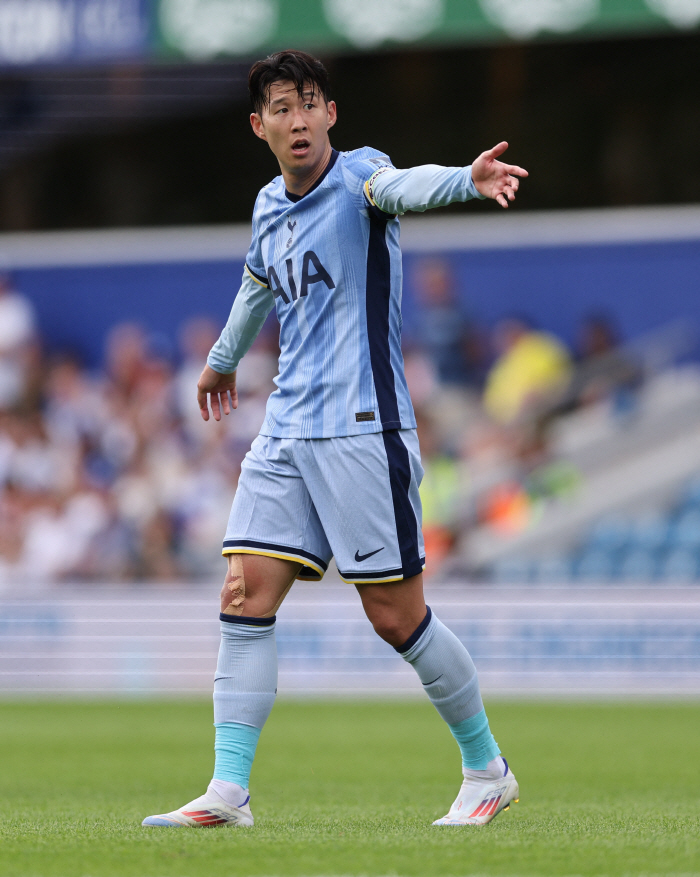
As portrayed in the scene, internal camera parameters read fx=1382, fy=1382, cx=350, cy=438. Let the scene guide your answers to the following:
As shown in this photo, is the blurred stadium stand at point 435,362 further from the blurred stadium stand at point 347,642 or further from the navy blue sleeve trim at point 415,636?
the navy blue sleeve trim at point 415,636

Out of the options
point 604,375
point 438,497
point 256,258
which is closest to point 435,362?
point 438,497

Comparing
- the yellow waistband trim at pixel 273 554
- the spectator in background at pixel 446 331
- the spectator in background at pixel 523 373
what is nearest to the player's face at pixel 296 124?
the yellow waistband trim at pixel 273 554

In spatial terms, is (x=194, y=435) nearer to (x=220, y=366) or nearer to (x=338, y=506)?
(x=220, y=366)

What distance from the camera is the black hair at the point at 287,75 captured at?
→ 354cm

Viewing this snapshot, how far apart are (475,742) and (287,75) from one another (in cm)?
182

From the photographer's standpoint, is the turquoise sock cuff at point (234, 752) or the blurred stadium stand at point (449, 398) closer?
the turquoise sock cuff at point (234, 752)

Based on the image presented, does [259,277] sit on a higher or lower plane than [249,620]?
higher

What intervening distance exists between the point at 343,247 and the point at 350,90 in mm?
12756

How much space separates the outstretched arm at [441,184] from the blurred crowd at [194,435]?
7551 millimetres

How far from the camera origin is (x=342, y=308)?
3.58 m

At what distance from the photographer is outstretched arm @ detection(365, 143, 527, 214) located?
3.11 m

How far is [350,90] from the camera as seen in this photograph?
15828 millimetres

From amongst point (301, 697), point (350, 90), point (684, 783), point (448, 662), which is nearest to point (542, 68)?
point (350, 90)

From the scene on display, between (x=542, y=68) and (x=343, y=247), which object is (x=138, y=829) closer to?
(x=343, y=247)
